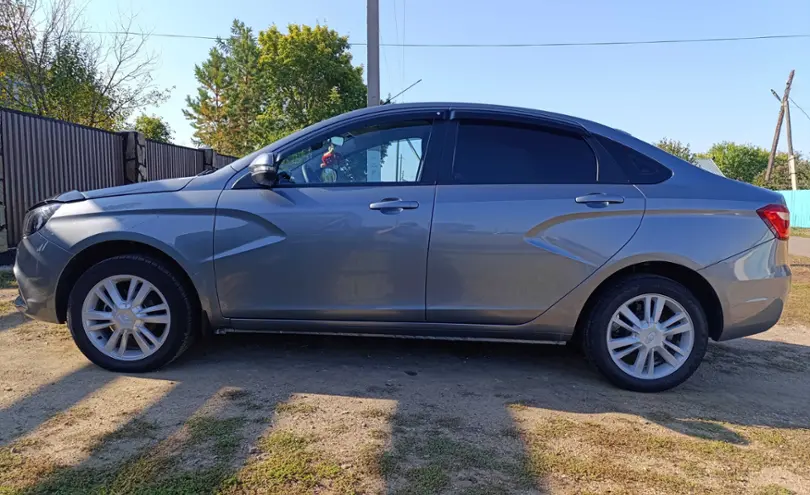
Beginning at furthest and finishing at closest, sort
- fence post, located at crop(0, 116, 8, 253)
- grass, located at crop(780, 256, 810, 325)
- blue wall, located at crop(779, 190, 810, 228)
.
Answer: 1. blue wall, located at crop(779, 190, 810, 228)
2. fence post, located at crop(0, 116, 8, 253)
3. grass, located at crop(780, 256, 810, 325)

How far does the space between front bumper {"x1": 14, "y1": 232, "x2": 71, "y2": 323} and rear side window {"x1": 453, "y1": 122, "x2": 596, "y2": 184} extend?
251cm

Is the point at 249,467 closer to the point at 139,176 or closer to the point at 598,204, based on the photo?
the point at 598,204

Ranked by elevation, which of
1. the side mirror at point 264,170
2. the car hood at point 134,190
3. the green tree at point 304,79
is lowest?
the car hood at point 134,190

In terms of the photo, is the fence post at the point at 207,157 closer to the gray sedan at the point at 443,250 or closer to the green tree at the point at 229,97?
the gray sedan at the point at 443,250

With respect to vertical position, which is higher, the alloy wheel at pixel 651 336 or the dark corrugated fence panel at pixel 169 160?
the dark corrugated fence panel at pixel 169 160

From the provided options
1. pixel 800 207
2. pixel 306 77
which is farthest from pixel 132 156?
pixel 800 207

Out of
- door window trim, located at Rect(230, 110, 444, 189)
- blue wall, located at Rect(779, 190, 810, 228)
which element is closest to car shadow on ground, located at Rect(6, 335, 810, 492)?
door window trim, located at Rect(230, 110, 444, 189)

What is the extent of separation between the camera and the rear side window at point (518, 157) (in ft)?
10.4

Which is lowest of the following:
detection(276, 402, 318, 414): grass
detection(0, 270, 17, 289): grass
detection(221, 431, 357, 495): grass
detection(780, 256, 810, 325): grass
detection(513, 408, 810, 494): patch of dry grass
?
detection(513, 408, 810, 494): patch of dry grass

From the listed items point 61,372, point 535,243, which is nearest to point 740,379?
point 535,243

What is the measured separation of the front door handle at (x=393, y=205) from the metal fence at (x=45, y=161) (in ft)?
20.5

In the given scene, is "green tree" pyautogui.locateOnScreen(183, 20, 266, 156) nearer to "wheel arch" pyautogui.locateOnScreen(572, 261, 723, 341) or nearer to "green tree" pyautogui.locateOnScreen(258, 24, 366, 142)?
"green tree" pyautogui.locateOnScreen(258, 24, 366, 142)

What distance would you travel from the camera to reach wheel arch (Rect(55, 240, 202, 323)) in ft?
10.6

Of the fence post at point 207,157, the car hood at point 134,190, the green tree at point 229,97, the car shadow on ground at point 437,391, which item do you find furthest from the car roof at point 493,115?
the green tree at point 229,97
